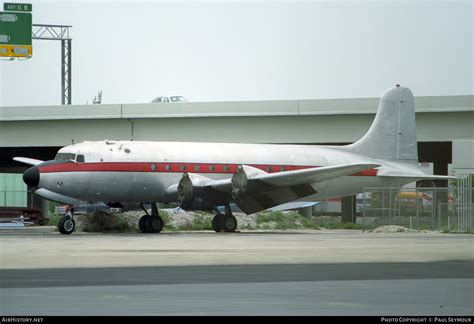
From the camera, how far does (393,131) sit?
162 feet

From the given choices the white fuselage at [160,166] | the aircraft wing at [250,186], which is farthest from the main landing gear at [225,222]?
the white fuselage at [160,166]

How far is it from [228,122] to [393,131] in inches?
586

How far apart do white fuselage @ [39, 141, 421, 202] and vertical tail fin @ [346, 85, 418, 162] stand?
1.75 meters

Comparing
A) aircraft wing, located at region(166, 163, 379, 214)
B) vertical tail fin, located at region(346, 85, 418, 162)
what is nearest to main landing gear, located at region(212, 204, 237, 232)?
aircraft wing, located at region(166, 163, 379, 214)

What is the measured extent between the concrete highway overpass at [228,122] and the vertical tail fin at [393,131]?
9.54 m

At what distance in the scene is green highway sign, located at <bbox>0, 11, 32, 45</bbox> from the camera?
56.7 meters

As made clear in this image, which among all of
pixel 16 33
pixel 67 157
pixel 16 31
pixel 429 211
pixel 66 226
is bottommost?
pixel 66 226

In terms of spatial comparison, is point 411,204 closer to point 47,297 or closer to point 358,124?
point 358,124

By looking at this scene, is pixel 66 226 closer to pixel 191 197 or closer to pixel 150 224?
pixel 150 224

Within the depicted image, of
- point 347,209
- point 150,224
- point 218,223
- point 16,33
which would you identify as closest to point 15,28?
point 16,33

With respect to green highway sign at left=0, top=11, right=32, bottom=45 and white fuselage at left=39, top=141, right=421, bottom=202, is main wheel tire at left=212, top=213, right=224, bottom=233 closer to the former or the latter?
white fuselage at left=39, top=141, right=421, bottom=202

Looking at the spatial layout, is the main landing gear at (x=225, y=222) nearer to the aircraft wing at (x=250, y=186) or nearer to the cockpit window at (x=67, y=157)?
the aircraft wing at (x=250, y=186)

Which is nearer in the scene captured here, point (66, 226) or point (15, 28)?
point (66, 226)

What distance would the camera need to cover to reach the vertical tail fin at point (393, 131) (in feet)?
161
